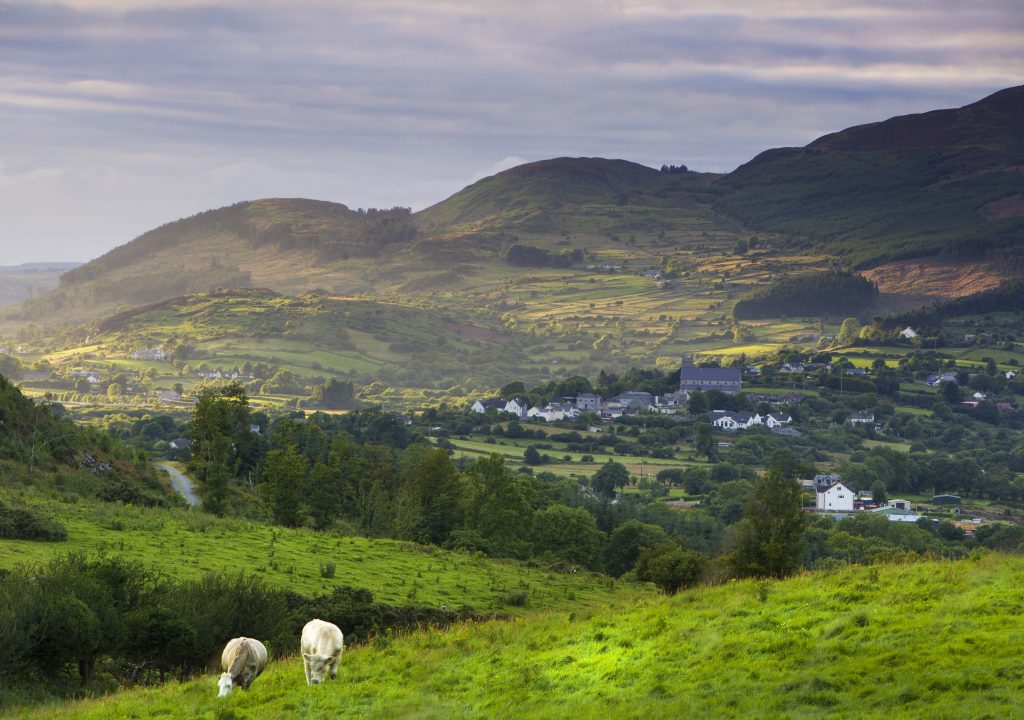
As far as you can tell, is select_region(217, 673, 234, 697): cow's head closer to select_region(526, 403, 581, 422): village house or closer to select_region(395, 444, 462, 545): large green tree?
select_region(395, 444, 462, 545): large green tree

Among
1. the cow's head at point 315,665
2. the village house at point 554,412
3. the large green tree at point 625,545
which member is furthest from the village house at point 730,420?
the cow's head at point 315,665

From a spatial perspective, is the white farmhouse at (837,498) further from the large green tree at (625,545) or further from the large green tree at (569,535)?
the large green tree at (569,535)

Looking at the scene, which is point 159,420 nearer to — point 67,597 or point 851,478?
point 851,478

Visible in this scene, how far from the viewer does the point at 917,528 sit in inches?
3944

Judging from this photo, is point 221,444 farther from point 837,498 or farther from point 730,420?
point 730,420

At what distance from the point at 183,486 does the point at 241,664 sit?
5875 cm

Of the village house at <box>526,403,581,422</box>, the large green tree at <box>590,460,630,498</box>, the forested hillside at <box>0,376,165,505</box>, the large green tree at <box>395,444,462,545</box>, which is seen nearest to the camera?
the forested hillside at <box>0,376,165,505</box>

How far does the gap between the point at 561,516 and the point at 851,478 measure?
7400 centimetres

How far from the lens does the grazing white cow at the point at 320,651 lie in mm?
21719

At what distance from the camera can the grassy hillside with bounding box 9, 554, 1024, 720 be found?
17.8 m

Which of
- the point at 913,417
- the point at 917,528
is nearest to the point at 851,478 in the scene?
the point at 917,528

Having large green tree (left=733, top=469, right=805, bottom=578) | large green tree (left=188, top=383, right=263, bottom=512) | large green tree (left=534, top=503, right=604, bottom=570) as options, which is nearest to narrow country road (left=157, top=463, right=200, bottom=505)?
large green tree (left=188, top=383, right=263, bottom=512)

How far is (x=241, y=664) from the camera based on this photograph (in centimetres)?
2159

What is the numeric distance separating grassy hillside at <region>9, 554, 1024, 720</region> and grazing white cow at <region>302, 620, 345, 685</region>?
0.37m
